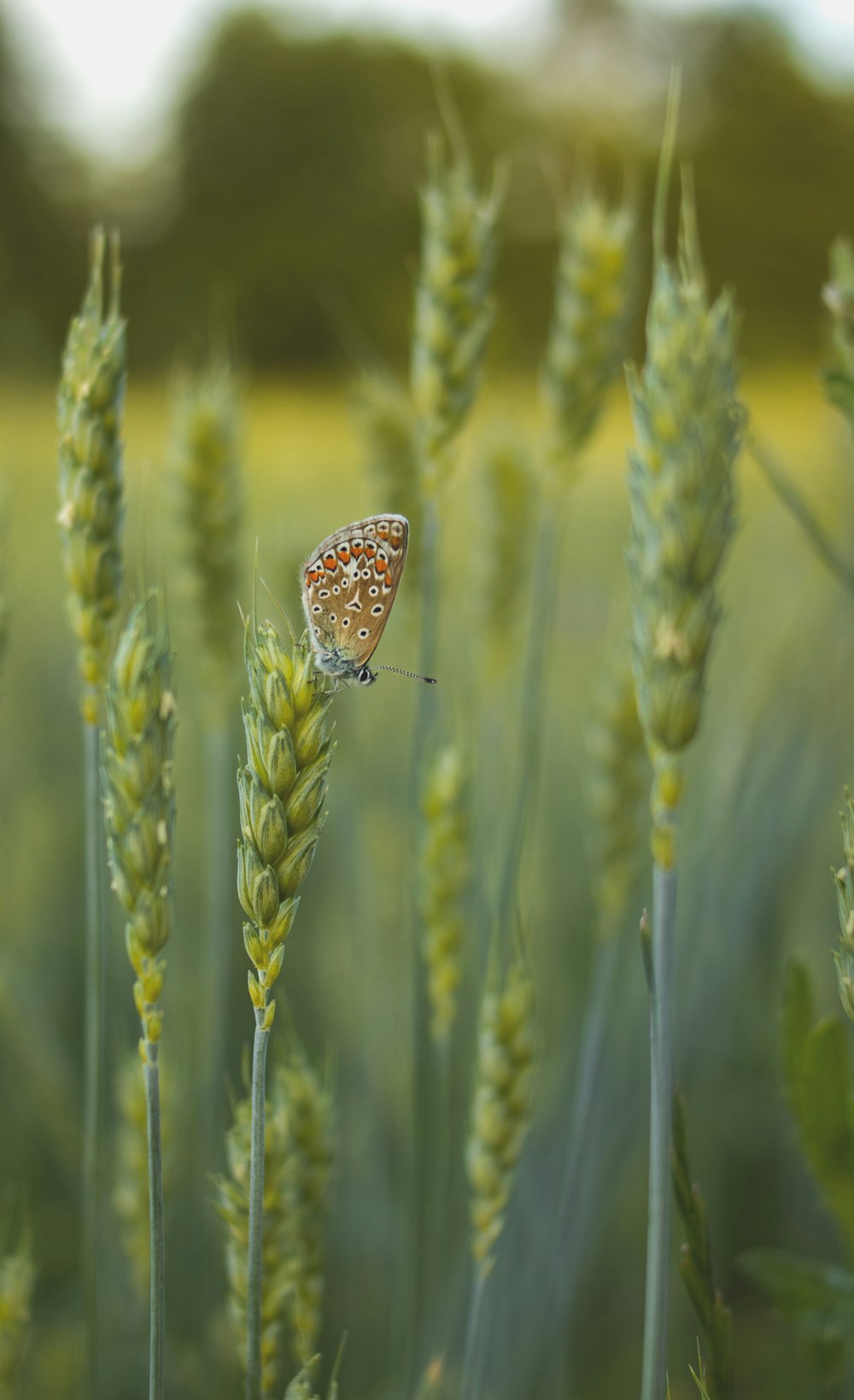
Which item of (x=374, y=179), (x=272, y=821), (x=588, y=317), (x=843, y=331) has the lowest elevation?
(x=272, y=821)

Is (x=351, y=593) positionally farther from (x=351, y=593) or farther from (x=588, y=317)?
(x=588, y=317)

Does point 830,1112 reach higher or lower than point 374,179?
lower

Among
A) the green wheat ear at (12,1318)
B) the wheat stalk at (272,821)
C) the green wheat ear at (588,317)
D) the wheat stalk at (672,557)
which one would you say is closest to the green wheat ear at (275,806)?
the wheat stalk at (272,821)

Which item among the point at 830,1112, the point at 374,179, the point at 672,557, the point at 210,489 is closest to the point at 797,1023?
Answer: the point at 830,1112

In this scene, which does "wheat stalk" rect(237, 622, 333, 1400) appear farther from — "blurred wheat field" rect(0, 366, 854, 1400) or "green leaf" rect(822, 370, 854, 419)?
"green leaf" rect(822, 370, 854, 419)

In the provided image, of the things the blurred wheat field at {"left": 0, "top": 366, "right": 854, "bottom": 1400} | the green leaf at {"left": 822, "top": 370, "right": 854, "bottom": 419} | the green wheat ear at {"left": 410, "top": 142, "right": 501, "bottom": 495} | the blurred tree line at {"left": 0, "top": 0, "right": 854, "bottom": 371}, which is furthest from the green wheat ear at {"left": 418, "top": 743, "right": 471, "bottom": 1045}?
the blurred tree line at {"left": 0, "top": 0, "right": 854, "bottom": 371}

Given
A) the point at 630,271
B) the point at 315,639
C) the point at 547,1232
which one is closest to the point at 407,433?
the point at 630,271

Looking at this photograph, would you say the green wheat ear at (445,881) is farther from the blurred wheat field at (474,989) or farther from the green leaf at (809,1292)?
the green leaf at (809,1292)
